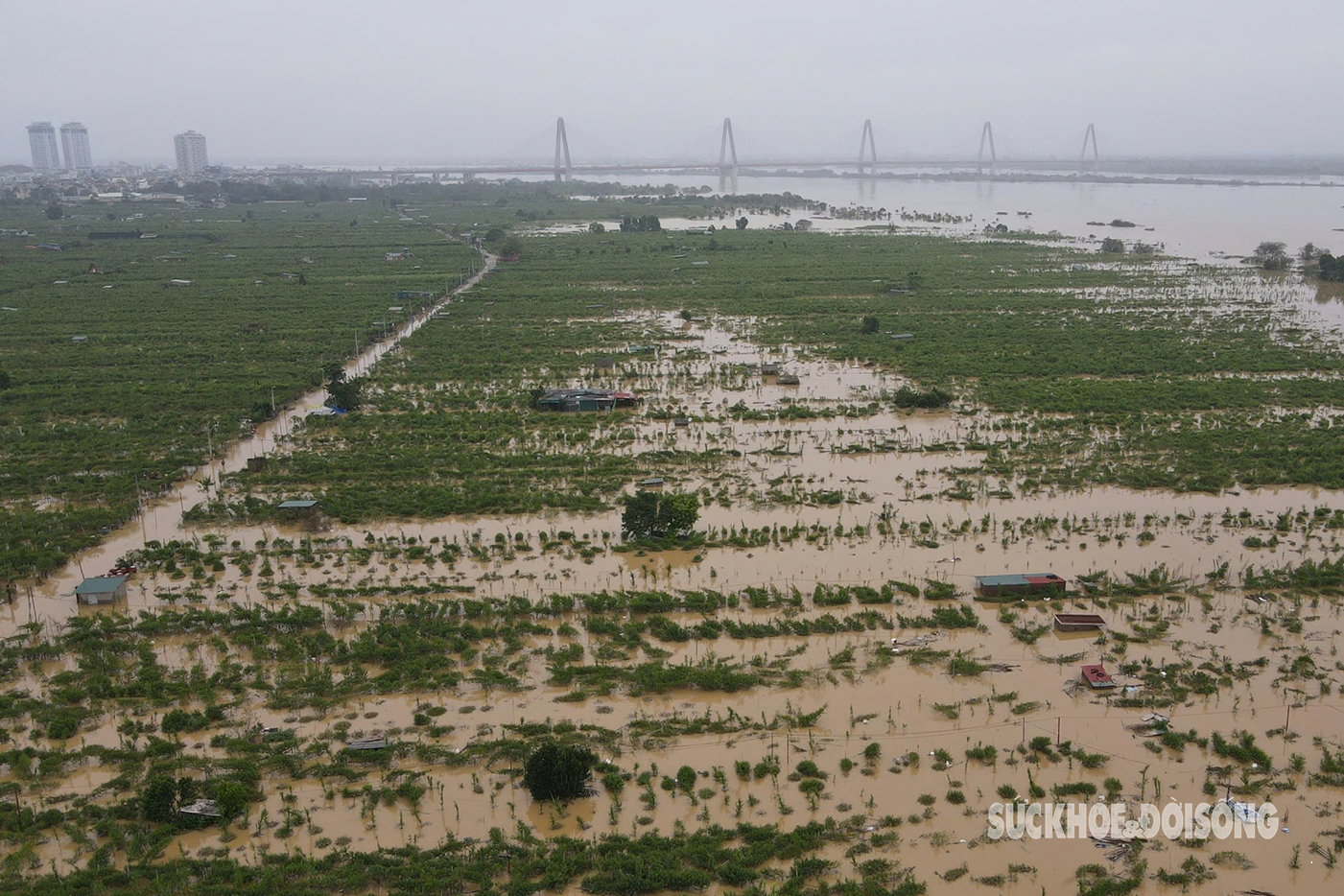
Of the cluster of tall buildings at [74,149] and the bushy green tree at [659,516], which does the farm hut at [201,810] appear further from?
the cluster of tall buildings at [74,149]

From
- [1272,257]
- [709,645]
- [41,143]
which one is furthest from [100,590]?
[41,143]

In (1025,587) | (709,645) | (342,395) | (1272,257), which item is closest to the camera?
(709,645)

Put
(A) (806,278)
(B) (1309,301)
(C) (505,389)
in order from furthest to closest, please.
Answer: (A) (806,278), (B) (1309,301), (C) (505,389)

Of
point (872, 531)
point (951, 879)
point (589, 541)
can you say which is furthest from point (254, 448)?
point (951, 879)

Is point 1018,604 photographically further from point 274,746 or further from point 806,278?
point 806,278

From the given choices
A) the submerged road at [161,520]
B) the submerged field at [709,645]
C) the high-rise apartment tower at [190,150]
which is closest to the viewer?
the submerged field at [709,645]

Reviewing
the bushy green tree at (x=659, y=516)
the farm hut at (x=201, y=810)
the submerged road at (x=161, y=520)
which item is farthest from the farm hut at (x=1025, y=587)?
the submerged road at (x=161, y=520)

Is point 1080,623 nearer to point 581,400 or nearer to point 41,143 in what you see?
point 581,400
